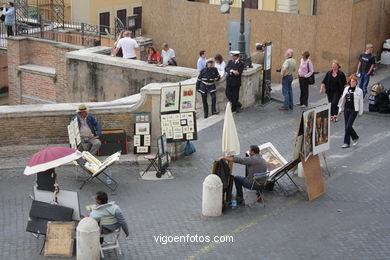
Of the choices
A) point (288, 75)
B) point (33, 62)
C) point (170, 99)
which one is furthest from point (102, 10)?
point (170, 99)

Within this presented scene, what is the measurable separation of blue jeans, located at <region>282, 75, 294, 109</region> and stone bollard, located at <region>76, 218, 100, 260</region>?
9800 mm

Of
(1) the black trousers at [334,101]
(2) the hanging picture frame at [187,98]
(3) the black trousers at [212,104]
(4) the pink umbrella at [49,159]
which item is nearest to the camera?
(4) the pink umbrella at [49,159]

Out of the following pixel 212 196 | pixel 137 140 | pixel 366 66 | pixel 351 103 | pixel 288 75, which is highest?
pixel 366 66

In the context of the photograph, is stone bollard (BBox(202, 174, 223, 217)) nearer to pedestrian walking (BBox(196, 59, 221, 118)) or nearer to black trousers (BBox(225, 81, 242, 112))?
pedestrian walking (BBox(196, 59, 221, 118))

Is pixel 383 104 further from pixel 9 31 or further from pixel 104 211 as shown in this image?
pixel 9 31

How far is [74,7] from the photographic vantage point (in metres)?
43.1

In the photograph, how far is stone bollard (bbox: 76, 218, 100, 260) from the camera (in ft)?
36.6

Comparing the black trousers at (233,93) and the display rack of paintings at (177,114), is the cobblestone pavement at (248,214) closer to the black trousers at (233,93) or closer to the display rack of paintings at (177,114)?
the display rack of paintings at (177,114)

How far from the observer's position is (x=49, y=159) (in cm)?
1272

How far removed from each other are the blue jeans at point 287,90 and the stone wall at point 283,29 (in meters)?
4.57

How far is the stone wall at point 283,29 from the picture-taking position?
24.0 m

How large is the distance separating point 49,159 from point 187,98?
15.0ft

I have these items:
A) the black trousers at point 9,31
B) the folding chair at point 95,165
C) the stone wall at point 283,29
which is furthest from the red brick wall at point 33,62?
the folding chair at point 95,165

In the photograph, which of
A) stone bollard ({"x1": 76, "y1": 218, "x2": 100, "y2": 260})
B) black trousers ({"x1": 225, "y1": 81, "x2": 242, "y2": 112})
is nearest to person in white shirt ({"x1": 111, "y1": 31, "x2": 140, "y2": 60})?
black trousers ({"x1": 225, "y1": 81, "x2": 242, "y2": 112})
